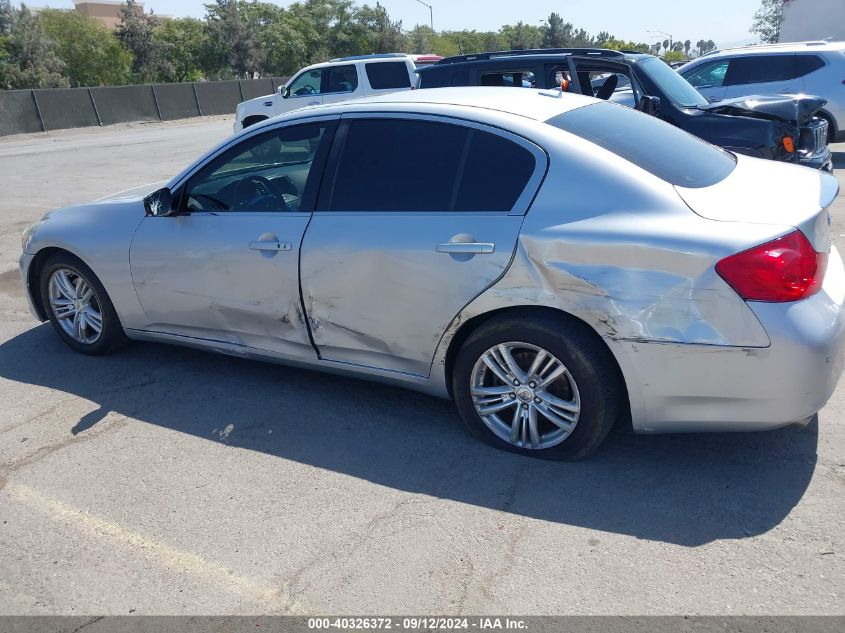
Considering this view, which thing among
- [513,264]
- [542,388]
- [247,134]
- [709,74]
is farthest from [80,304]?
[709,74]

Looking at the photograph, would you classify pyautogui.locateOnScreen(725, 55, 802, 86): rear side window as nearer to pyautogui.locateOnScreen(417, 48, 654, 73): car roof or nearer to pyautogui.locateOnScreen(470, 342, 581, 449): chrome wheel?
pyautogui.locateOnScreen(417, 48, 654, 73): car roof

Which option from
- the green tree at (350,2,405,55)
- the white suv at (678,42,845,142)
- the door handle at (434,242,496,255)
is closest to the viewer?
the door handle at (434,242,496,255)

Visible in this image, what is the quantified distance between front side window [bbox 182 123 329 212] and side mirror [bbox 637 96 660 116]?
4.72 metres

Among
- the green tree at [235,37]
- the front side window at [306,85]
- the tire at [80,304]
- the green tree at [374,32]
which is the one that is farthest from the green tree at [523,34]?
the tire at [80,304]

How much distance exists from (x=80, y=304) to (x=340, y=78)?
497 inches

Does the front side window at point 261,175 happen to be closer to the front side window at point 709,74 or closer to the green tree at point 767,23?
the front side window at point 709,74

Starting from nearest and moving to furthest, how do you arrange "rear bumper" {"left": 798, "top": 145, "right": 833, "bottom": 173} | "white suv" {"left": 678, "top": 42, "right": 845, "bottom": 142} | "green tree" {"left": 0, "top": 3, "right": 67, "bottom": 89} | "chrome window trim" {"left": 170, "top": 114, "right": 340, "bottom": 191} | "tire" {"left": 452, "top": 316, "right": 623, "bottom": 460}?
1. "tire" {"left": 452, "top": 316, "right": 623, "bottom": 460}
2. "chrome window trim" {"left": 170, "top": 114, "right": 340, "bottom": 191}
3. "rear bumper" {"left": 798, "top": 145, "right": 833, "bottom": 173}
4. "white suv" {"left": 678, "top": 42, "right": 845, "bottom": 142}
5. "green tree" {"left": 0, "top": 3, "right": 67, "bottom": 89}

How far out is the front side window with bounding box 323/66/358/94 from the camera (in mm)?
16781

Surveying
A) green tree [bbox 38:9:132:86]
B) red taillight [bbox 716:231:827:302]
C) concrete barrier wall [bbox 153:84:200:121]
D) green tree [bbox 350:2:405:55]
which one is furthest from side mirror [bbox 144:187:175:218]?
green tree [bbox 350:2:405:55]

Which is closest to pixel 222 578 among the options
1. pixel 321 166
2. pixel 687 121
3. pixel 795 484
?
pixel 321 166

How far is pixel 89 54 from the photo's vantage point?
175 ft

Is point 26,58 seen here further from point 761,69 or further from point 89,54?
point 761,69

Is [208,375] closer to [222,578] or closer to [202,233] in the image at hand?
[202,233]

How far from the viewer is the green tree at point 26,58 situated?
43656 mm
